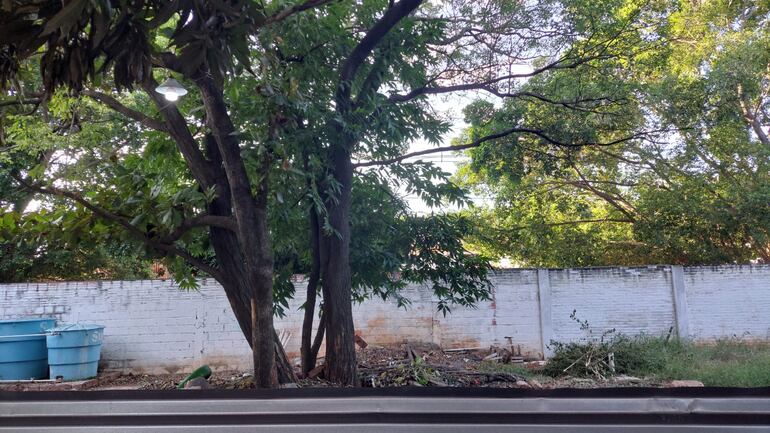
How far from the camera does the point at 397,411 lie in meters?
1.78

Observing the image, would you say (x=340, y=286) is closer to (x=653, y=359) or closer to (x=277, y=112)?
(x=277, y=112)

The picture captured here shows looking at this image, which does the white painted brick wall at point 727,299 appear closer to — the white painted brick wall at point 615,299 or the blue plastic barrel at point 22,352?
the white painted brick wall at point 615,299

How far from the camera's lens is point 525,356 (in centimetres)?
1008

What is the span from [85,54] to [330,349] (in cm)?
415

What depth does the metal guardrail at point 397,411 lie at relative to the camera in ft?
5.61

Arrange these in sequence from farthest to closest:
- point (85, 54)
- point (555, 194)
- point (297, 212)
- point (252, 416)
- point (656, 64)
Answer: point (555, 194)
point (656, 64)
point (297, 212)
point (85, 54)
point (252, 416)

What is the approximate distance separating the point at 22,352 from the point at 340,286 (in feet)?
16.8

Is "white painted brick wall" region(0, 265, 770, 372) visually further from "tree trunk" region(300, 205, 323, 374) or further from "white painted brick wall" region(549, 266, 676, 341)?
"tree trunk" region(300, 205, 323, 374)

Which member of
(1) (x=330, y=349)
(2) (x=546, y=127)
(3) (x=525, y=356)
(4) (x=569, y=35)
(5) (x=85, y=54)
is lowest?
(3) (x=525, y=356)

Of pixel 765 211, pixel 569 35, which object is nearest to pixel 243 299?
pixel 569 35

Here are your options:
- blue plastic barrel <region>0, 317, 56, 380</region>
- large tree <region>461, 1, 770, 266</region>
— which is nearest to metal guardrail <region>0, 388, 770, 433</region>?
large tree <region>461, 1, 770, 266</region>

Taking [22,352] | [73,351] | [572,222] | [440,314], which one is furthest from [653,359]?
[22,352]

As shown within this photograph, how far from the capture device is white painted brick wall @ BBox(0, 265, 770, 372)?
30.9 ft

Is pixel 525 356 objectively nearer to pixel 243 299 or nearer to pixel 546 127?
pixel 546 127
